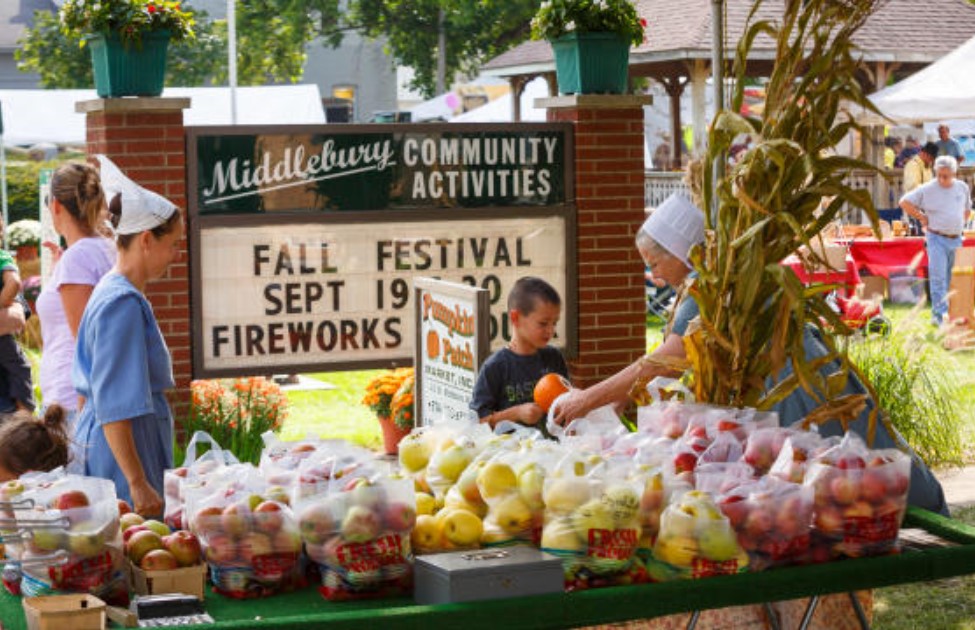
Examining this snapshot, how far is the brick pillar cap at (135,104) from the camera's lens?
29.6ft

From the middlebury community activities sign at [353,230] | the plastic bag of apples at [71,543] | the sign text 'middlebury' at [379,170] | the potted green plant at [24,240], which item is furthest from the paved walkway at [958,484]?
the potted green plant at [24,240]

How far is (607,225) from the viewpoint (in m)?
10.1

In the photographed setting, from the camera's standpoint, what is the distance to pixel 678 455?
4262mm

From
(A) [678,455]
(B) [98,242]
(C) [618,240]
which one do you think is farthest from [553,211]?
(A) [678,455]

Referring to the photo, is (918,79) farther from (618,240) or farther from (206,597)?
(206,597)

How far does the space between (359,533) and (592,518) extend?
1.82 ft

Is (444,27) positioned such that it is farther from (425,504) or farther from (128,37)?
(425,504)

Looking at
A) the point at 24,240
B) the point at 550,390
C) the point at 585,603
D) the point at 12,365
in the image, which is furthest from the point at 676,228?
the point at 24,240

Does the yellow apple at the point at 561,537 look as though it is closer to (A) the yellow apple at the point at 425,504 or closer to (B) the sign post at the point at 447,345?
(A) the yellow apple at the point at 425,504

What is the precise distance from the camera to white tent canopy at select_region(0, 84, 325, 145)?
92.6 feet

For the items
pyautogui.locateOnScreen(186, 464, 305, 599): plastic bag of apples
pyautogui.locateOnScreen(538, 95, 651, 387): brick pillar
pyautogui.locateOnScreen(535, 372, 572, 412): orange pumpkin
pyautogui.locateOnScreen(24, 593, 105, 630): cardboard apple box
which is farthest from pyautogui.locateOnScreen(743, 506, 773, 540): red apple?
pyautogui.locateOnScreen(538, 95, 651, 387): brick pillar

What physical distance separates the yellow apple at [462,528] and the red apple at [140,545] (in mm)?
703

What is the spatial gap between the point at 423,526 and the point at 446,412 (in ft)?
12.0

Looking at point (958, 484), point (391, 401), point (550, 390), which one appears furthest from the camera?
point (391, 401)
